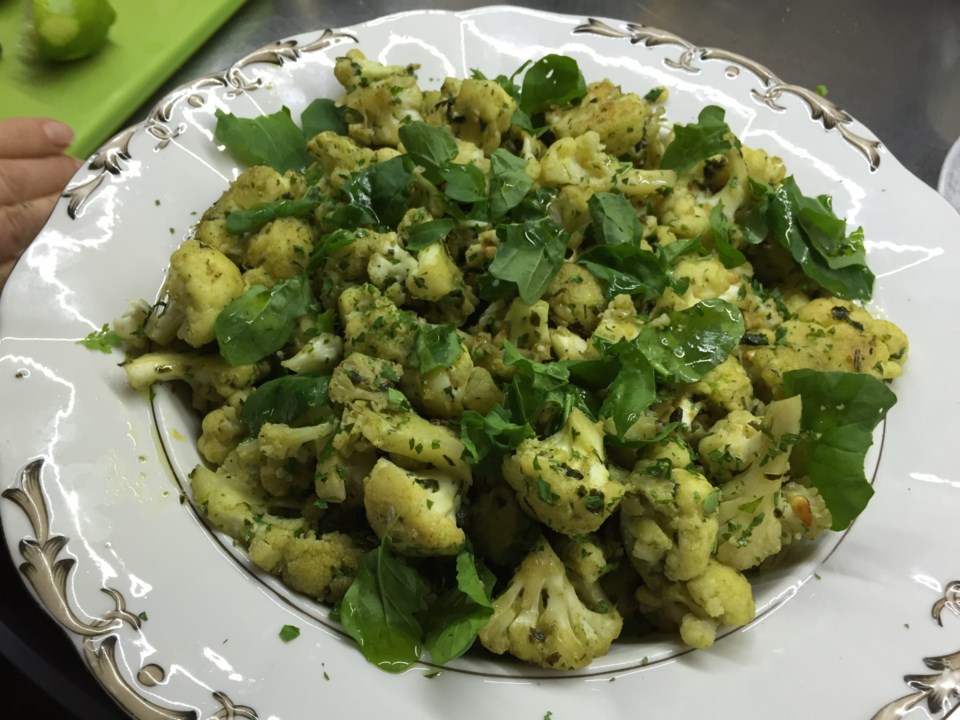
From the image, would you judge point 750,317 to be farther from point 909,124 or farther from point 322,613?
point 909,124

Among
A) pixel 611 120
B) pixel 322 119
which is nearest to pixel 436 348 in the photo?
pixel 611 120

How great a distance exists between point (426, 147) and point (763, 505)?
3.50ft

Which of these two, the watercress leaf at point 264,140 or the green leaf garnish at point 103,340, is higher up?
the watercress leaf at point 264,140

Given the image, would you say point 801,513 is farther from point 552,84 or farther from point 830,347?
point 552,84

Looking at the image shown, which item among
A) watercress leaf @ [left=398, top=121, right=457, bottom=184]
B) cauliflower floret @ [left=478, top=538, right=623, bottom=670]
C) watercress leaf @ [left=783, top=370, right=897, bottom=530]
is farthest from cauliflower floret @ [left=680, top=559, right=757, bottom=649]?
watercress leaf @ [left=398, top=121, right=457, bottom=184]

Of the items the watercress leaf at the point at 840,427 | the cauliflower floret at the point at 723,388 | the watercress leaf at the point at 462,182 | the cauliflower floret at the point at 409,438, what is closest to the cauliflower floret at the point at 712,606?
the watercress leaf at the point at 840,427

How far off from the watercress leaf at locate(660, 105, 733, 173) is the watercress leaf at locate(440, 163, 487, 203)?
0.55 m

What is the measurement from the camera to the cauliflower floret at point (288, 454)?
4.61 feet

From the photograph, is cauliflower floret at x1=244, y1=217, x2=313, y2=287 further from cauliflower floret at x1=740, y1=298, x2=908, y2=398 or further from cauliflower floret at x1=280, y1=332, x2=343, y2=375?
cauliflower floret at x1=740, y1=298, x2=908, y2=398

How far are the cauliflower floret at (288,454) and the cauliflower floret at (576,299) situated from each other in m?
0.55

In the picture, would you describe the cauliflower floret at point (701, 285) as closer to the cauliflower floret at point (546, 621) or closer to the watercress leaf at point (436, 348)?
the watercress leaf at point (436, 348)

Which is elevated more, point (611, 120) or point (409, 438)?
point (611, 120)

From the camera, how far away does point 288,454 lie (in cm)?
143

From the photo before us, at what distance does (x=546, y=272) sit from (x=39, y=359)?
1.06 metres
